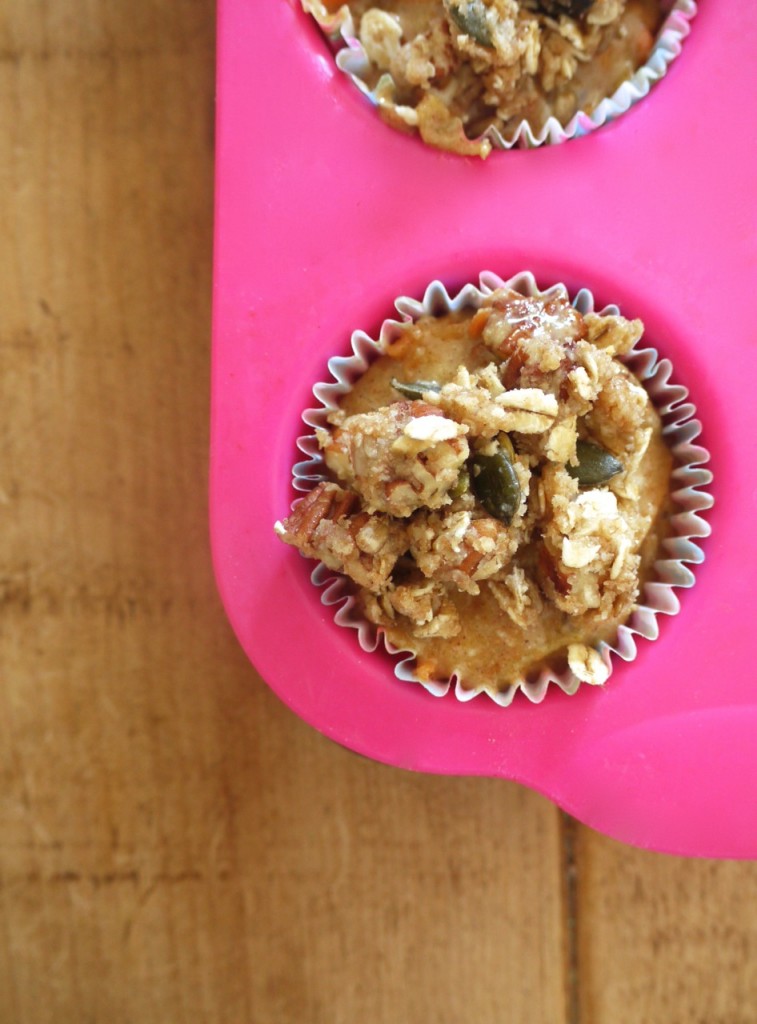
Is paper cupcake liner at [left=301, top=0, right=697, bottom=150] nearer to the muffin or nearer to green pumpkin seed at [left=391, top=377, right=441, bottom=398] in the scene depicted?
the muffin

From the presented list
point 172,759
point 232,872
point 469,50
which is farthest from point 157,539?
point 469,50

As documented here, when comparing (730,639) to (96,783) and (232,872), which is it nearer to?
(232,872)

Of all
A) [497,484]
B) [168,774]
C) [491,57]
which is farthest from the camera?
[168,774]

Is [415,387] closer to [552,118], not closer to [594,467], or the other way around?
[594,467]

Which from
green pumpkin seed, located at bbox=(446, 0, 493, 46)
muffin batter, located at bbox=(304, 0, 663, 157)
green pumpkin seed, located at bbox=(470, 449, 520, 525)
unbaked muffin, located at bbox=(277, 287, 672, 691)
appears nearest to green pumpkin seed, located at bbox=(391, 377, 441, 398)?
unbaked muffin, located at bbox=(277, 287, 672, 691)

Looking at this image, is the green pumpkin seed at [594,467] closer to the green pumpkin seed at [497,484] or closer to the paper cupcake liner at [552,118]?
the green pumpkin seed at [497,484]

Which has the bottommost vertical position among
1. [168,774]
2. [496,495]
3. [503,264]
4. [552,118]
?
[168,774]

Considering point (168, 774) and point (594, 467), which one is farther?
point (168, 774)

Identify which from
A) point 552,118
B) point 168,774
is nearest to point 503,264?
point 552,118
